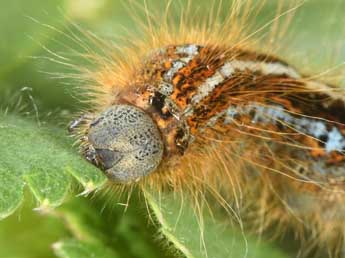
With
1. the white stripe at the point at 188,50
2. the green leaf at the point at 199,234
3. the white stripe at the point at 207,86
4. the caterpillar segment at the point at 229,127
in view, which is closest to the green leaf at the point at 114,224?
the green leaf at the point at 199,234

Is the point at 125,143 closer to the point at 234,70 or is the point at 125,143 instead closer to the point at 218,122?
the point at 218,122

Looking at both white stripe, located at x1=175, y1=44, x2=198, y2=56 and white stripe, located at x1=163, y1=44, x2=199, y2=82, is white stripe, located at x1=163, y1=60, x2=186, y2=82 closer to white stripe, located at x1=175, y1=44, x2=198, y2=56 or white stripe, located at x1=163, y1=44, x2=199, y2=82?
white stripe, located at x1=163, y1=44, x2=199, y2=82

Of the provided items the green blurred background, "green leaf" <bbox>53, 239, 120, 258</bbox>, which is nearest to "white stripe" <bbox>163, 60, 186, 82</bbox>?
the green blurred background

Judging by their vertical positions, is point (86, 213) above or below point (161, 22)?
below

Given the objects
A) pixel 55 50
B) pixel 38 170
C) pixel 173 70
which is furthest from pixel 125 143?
pixel 55 50

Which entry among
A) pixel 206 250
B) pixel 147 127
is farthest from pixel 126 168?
pixel 206 250

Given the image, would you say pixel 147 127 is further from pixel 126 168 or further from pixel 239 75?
pixel 239 75
